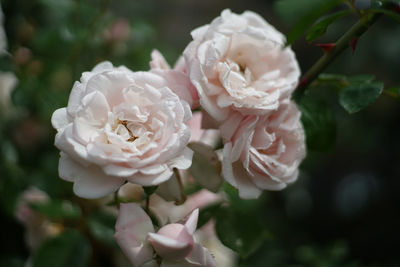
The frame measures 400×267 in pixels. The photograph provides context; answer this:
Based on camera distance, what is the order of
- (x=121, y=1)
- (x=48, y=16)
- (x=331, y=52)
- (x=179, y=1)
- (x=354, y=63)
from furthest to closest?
1. (x=179, y=1)
2. (x=354, y=63)
3. (x=121, y=1)
4. (x=48, y=16)
5. (x=331, y=52)

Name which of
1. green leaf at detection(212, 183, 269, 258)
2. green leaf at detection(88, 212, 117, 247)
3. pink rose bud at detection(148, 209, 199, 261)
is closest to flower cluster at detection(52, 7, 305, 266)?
pink rose bud at detection(148, 209, 199, 261)

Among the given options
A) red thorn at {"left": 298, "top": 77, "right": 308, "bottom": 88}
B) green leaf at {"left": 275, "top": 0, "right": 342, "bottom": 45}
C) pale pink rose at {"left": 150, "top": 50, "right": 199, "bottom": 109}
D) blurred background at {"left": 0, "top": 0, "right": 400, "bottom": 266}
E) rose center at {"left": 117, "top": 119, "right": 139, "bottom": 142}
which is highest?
green leaf at {"left": 275, "top": 0, "right": 342, "bottom": 45}

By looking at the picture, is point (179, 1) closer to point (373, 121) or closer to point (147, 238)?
point (373, 121)

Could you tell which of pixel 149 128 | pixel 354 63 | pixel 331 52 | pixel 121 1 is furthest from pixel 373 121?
pixel 149 128

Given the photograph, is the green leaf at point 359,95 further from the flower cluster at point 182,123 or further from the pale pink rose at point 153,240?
the pale pink rose at point 153,240

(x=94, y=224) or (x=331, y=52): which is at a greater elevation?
(x=331, y=52)

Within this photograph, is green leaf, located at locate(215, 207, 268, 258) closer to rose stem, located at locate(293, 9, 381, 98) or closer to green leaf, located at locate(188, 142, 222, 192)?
green leaf, located at locate(188, 142, 222, 192)

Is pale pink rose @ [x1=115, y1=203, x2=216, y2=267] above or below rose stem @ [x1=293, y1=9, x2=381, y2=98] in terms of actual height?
below
